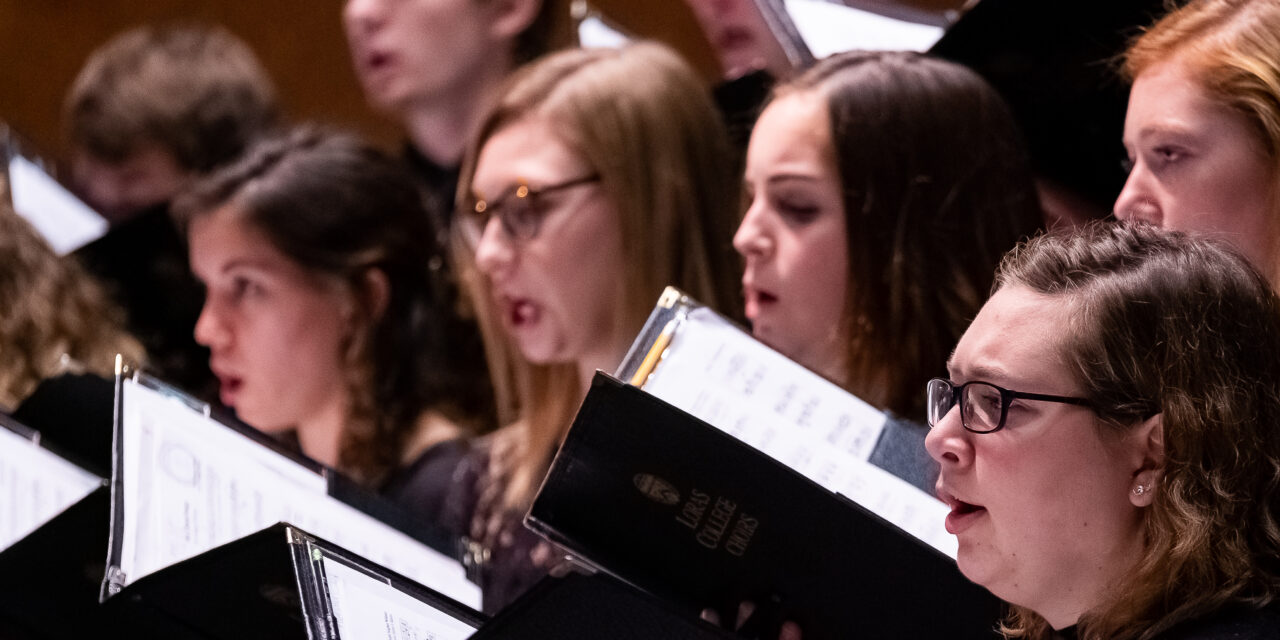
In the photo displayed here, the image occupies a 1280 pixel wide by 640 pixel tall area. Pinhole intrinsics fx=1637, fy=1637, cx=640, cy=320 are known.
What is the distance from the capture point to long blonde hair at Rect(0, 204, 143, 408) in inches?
117

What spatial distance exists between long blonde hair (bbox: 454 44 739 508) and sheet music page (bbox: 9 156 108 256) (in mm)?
1153

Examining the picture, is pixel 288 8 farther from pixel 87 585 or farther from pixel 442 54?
pixel 87 585

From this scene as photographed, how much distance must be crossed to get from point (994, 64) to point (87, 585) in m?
1.36

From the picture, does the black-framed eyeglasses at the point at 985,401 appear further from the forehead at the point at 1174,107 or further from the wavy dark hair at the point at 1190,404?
the forehead at the point at 1174,107

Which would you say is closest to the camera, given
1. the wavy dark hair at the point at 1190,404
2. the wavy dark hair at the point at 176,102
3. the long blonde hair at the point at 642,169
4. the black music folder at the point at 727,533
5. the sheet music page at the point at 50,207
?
the wavy dark hair at the point at 1190,404

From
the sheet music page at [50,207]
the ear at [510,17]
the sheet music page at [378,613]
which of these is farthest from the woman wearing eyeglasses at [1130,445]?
the sheet music page at [50,207]

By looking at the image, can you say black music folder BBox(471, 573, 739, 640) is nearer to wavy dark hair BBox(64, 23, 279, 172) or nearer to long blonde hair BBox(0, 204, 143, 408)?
long blonde hair BBox(0, 204, 143, 408)

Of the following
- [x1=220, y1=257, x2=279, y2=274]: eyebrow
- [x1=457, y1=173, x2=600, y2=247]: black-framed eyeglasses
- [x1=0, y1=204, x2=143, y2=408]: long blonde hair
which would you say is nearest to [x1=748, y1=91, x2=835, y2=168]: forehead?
[x1=457, y1=173, x2=600, y2=247]: black-framed eyeglasses

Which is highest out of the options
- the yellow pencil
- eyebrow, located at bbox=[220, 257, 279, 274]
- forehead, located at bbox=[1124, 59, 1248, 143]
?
the yellow pencil

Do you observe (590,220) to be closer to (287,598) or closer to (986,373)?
(287,598)

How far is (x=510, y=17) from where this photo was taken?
3184 mm

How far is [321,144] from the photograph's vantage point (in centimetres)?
288

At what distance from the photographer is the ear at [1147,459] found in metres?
1.35

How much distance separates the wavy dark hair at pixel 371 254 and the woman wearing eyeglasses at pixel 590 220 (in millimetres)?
360
